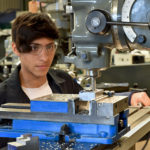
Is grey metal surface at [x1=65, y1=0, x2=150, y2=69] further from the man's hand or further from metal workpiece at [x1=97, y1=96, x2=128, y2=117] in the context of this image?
the man's hand

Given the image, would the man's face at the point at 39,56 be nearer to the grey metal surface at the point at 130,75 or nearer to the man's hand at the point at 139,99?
the man's hand at the point at 139,99

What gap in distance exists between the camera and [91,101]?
3.50ft

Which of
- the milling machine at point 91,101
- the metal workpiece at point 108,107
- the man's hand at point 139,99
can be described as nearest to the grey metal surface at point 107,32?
the milling machine at point 91,101

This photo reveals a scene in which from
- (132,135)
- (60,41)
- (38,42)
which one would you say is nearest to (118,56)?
(60,41)

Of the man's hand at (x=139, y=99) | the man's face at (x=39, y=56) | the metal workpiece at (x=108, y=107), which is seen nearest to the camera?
the metal workpiece at (x=108, y=107)

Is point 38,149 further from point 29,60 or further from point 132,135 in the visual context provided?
point 29,60

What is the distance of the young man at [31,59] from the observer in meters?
1.72

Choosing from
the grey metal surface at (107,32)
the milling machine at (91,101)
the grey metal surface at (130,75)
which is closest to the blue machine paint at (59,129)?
the milling machine at (91,101)

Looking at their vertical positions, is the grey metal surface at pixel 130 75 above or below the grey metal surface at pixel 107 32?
below

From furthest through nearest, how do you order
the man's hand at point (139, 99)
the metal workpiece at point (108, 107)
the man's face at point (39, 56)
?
the man's face at point (39, 56), the man's hand at point (139, 99), the metal workpiece at point (108, 107)

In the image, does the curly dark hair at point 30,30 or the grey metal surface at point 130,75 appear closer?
the curly dark hair at point 30,30

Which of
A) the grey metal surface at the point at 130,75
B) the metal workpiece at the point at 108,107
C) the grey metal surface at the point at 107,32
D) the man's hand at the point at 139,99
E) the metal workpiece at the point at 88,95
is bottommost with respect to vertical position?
the grey metal surface at the point at 130,75

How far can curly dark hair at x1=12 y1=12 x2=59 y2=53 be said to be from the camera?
175 cm

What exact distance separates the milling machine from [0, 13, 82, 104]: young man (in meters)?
0.53
